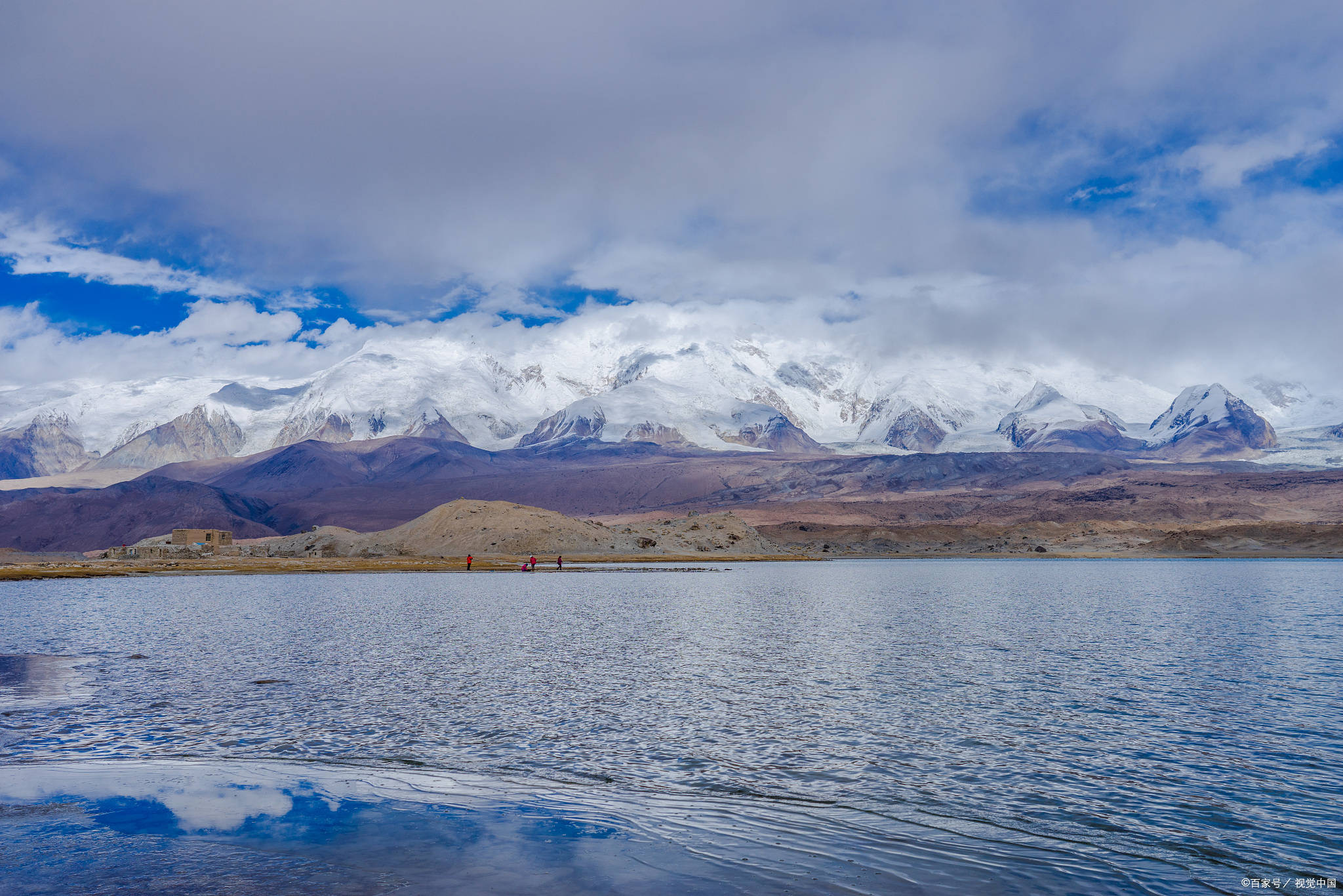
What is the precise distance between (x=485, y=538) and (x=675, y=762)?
15119cm

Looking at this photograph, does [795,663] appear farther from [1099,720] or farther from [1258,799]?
[1258,799]

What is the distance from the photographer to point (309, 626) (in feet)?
169

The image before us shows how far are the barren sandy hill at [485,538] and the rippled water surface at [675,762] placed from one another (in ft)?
396

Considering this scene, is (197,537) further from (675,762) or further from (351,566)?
(675,762)

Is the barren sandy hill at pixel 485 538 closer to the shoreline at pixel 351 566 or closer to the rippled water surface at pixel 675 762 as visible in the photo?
the shoreline at pixel 351 566

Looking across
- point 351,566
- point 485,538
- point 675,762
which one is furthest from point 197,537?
point 675,762

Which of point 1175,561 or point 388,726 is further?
point 1175,561

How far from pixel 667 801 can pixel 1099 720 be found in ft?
42.2

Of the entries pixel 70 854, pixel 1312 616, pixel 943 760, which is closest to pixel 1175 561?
pixel 1312 616

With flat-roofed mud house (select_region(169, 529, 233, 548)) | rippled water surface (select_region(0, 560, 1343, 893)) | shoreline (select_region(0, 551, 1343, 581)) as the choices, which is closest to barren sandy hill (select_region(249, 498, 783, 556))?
shoreline (select_region(0, 551, 1343, 581))

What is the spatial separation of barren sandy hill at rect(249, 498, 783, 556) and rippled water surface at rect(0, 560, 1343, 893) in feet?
396

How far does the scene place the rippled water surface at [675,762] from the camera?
13.8 m

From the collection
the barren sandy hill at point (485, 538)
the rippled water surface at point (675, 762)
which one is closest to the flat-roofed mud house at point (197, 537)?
the barren sandy hill at point (485, 538)

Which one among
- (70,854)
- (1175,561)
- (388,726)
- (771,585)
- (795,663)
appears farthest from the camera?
(1175,561)
